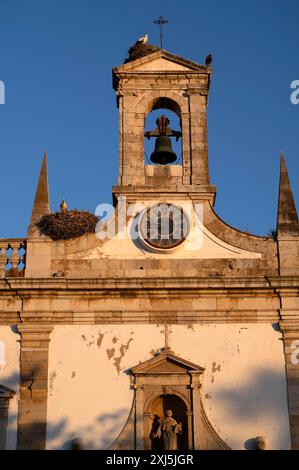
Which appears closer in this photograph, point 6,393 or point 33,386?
point 6,393

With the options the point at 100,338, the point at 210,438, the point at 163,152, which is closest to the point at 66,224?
the point at 100,338

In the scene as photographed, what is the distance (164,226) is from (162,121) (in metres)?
2.49

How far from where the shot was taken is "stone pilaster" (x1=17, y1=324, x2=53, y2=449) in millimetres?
12992

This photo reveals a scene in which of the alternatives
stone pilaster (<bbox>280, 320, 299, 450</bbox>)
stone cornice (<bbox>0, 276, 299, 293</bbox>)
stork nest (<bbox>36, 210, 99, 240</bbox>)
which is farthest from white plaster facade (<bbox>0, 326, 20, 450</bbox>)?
Answer: stone pilaster (<bbox>280, 320, 299, 450</bbox>)

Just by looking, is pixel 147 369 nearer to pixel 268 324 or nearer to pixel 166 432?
pixel 166 432

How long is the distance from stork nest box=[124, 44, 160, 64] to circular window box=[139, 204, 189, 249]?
3.19 meters

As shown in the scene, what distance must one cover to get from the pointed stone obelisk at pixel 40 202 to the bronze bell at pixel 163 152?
2152 millimetres

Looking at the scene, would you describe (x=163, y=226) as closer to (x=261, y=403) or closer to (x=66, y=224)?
(x=66, y=224)

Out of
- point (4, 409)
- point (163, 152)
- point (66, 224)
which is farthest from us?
point (163, 152)

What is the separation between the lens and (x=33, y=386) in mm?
13281

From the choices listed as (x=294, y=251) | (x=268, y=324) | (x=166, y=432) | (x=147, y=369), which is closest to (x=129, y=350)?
(x=147, y=369)

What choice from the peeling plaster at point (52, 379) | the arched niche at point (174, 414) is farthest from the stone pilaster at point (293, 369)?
the peeling plaster at point (52, 379)

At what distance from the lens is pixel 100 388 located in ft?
43.6

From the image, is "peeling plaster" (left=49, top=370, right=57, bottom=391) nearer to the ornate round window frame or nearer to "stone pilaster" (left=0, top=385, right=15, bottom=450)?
"stone pilaster" (left=0, top=385, right=15, bottom=450)
